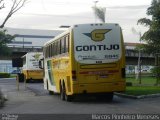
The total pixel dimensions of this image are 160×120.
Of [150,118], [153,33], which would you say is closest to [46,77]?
[153,33]

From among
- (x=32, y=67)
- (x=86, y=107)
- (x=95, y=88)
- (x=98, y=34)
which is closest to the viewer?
(x=86, y=107)

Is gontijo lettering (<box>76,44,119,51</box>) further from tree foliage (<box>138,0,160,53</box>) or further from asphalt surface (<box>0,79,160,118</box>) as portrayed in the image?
tree foliage (<box>138,0,160,53</box>)

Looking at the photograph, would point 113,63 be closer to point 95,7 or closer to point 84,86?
point 84,86

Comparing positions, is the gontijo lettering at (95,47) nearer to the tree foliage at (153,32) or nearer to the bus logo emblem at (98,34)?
the bus logo emblem at (98,34)

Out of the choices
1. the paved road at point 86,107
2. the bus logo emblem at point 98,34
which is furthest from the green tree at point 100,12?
the bus logo emblem at point 98,34

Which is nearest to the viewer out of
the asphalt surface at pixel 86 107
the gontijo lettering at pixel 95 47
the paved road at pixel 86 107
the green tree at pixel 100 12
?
the asphalt surface at pixel 86 107

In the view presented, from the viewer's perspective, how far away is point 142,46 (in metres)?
44.0

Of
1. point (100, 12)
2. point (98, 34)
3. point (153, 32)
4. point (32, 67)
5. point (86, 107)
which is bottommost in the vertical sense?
point (86, 107)

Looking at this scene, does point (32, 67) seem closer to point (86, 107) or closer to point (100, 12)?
point (100, 12)

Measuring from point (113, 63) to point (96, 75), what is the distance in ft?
3.04

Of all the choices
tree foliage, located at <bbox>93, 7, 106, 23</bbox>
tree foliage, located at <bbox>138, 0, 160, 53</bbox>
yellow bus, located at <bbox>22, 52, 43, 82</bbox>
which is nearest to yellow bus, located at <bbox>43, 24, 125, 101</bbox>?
tree foliage, located at <bbox>138, 0, 160, 53</bbox>

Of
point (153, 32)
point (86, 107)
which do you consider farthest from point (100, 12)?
point (86, 107)

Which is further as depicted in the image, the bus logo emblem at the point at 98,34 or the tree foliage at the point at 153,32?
the tree foliage at the point at 153,32

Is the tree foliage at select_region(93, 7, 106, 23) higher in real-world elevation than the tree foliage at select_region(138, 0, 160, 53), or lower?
higher
